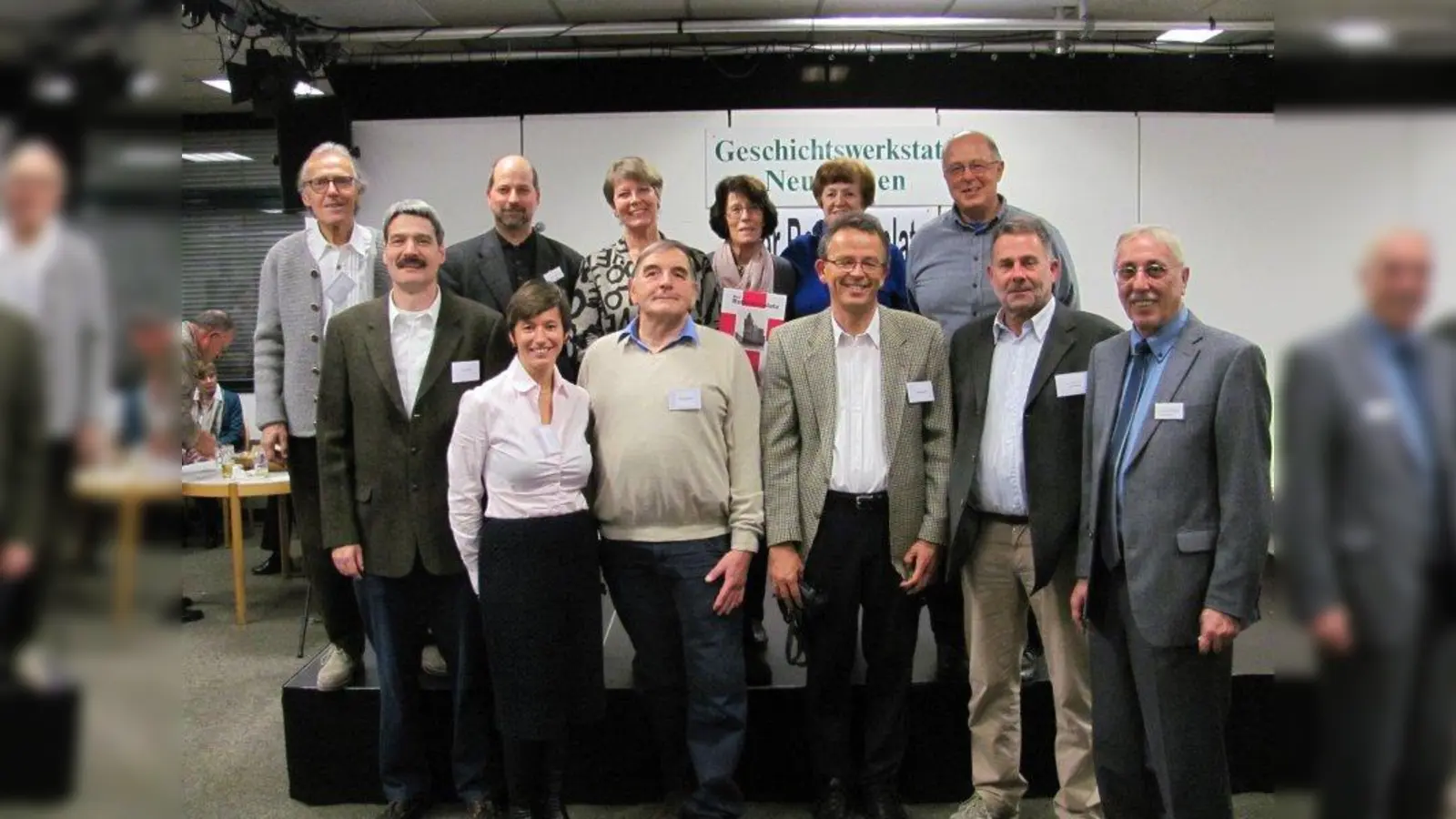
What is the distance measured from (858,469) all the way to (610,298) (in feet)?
3.26

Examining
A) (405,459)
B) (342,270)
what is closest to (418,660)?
(405,459)

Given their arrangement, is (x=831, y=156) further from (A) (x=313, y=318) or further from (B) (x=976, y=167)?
(A) (x=313, y=318)

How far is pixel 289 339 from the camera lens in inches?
118

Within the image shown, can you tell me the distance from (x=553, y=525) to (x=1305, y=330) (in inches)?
92.6

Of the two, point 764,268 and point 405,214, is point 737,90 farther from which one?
point 405,214

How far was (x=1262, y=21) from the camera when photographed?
6.45m

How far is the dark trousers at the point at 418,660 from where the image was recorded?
2.76 metres

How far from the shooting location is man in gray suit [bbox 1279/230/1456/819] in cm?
30

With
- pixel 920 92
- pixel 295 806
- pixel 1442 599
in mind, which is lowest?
pixel 295 806

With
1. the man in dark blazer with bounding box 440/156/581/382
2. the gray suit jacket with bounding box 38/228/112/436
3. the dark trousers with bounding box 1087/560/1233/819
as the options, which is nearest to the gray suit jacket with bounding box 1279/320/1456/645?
the gray suit jacket with bounding box 38/228/112/436

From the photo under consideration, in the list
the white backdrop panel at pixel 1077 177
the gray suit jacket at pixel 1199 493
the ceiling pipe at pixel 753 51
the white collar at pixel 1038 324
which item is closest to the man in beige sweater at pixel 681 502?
the white collar at pixel 1038 324

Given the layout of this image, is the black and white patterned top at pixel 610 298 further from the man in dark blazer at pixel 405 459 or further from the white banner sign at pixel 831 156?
the white banner sign at pixel 831 156

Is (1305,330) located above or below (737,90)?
below

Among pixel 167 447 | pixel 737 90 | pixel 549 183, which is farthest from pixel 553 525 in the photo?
pixel 737 90
